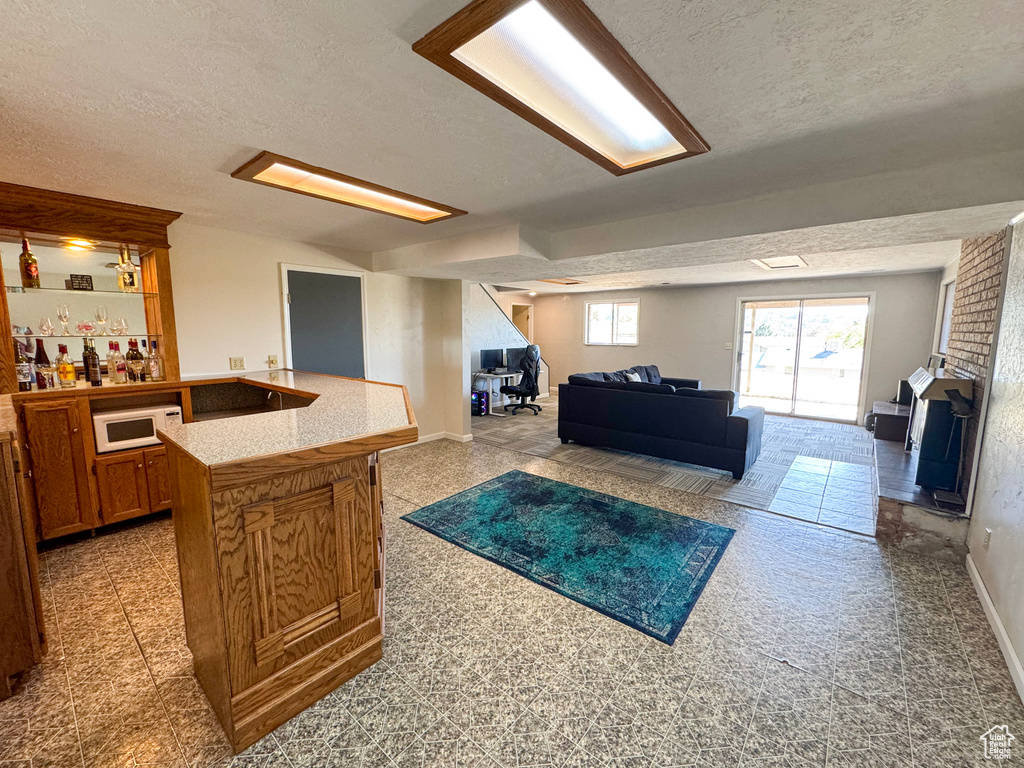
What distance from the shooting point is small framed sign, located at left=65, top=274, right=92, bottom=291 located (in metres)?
2.88

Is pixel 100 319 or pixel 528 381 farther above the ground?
pixel 100 319

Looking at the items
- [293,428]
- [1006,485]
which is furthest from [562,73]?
[1006,485]

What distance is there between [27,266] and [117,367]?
0.78 meters

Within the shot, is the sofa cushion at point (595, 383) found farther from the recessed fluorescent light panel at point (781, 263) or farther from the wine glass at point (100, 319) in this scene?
the wine glass at point (100, 319)

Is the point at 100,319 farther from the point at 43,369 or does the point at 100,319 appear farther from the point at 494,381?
the point at 494,381

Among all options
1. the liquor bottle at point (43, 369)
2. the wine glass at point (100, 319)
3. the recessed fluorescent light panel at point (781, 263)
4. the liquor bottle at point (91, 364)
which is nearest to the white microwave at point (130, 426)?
the liquor bottle at point (91, 364)

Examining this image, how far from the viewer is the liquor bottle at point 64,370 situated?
279 cm

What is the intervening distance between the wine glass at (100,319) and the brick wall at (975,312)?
592 centimetres

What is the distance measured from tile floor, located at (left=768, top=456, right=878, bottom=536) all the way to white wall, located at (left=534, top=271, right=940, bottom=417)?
2.70m

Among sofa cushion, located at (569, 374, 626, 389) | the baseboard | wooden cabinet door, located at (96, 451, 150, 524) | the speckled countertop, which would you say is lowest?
the baseboard

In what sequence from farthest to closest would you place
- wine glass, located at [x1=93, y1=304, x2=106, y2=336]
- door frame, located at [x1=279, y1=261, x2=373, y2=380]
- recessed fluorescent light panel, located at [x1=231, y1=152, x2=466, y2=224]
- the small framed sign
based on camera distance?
1. door frame, located at [x1=279, y1=261, x2=373, y2=380]
2. wine glass, located at [x1=93, y1=304, x2=106, y2=336]
3. the small framed sign
4. recessed fluorescent light panel, located at [x1=231, y1=152, x2=466, y2=224]

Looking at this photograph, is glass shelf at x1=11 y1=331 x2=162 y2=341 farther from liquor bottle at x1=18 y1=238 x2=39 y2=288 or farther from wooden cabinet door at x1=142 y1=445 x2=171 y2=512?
wooden cabinet door at x1=142 y1=445 x2=171 y2=512

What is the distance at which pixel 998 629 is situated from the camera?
1.87 metres

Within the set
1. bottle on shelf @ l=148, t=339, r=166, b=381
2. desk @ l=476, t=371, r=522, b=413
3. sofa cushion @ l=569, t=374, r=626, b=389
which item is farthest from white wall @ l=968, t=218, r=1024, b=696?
desk @ l=476, t=371, r=522, b=413
